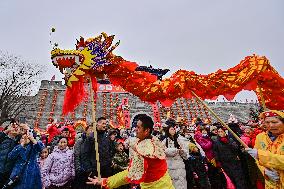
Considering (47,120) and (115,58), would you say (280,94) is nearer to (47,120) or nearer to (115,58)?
(115,58)

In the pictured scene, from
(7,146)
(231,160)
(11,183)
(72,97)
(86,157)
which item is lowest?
(11,183)

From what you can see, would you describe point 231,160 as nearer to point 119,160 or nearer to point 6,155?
point 119,160

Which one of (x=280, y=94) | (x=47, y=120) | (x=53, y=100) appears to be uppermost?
(x=53, y=100)

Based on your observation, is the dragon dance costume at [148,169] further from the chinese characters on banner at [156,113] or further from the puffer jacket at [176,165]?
the chinese characters on banner at [156,113]

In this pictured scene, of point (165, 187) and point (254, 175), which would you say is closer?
point (165, 187)

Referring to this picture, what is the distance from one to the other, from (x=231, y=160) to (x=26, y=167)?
12.6 ft

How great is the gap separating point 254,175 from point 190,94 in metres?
2.54

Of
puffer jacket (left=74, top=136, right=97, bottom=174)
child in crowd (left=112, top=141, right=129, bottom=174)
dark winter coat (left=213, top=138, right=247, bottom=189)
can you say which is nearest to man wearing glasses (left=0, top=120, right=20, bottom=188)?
puffer jacket (left=74, top=136, right=97, bottom=174)

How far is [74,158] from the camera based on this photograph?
5.32m

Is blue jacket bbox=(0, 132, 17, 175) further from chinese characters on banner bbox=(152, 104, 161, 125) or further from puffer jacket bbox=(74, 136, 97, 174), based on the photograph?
chinese characters on banner bbox=(152, 104, 161, 125)

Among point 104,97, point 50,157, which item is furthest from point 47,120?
point 50,157

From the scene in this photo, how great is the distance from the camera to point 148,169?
321 cm

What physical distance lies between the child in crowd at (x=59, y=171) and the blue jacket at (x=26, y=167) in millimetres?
425

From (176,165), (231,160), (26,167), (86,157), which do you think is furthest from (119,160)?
(231,160)
